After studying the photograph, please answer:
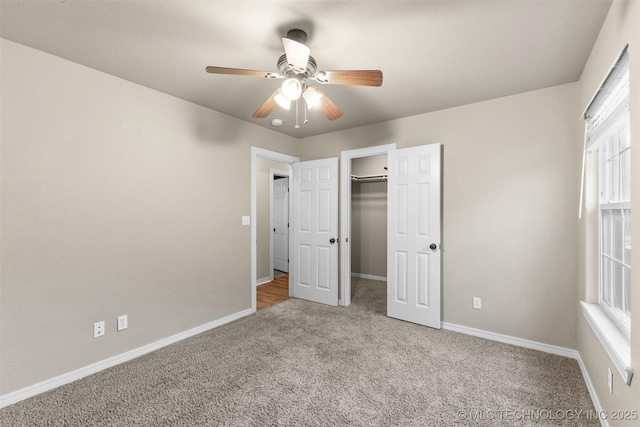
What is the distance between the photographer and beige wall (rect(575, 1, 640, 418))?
128 cm

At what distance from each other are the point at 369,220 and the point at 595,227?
11.9 ft

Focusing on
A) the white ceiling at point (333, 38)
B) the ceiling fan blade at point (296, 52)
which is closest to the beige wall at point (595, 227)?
the white ceiling at point (333, 38)

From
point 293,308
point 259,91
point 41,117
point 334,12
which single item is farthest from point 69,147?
point 293,308

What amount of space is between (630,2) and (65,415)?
3.76 m

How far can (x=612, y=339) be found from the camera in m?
1.62

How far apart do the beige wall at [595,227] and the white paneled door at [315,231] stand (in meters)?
2.46

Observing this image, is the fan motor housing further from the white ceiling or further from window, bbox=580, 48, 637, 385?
window, bbox=580, 48, 637, 385

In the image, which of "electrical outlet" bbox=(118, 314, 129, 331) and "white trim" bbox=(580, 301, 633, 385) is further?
"electrical outlet" bbox=(118, 314, 129, 331)

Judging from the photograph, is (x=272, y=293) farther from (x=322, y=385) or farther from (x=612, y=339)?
(x=612, y=339)

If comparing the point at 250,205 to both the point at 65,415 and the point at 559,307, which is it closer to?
the point at 65,415

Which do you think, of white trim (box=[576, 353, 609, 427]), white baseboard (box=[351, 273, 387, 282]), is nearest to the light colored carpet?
white trim (box=[576, 353, 609, 427])

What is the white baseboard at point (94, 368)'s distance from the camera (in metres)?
1.98

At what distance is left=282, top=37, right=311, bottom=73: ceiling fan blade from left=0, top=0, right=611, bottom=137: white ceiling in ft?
0.76

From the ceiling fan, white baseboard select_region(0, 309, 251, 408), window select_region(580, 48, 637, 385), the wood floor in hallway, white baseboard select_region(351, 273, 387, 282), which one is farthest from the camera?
white baseboard select_region(351, 273, 387, 282)
